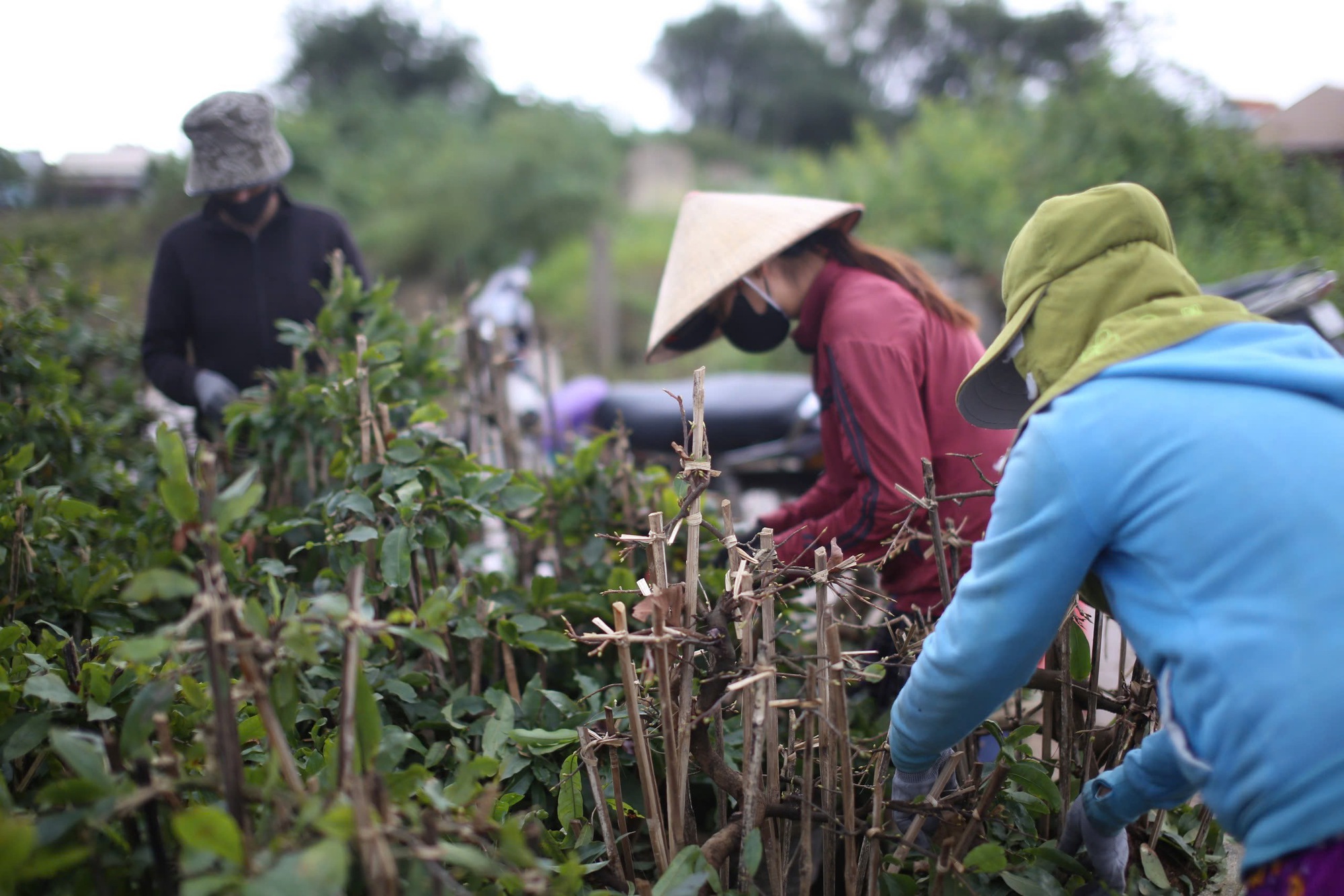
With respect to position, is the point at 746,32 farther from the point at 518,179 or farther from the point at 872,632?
the point at 872,632

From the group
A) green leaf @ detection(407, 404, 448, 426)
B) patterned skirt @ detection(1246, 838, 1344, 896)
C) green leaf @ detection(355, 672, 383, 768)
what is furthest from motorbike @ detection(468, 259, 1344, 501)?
patterned skirt @ detection(1246, 838, 1344, 896)

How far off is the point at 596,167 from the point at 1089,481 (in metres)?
16.8

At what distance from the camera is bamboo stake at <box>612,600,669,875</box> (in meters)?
1.30

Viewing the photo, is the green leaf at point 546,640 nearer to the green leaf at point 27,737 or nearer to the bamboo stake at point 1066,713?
the green leaf at point 27,737

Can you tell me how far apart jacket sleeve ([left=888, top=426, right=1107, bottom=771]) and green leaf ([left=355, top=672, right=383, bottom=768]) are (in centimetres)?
71

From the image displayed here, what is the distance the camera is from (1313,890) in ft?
3.09

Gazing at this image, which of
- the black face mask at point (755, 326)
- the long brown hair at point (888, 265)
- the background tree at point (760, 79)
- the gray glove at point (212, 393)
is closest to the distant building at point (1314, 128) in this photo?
the long brown hair at point (888, 265)

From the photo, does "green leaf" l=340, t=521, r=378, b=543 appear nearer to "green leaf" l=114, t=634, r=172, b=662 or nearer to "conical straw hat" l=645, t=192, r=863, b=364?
"green leaf" l=114, t=634, r=172, b=662

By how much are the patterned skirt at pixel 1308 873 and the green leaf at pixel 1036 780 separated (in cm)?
39

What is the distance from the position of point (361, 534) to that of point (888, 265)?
132 centimetres

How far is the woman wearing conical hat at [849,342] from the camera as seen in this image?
6.17 feet

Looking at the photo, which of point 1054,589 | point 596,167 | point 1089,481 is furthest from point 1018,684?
point 596,167

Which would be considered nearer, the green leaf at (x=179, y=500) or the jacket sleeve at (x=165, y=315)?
the green leaf at (x=179, y=500)

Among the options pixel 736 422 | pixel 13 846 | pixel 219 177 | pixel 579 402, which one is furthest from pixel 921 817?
pixel 579 402
